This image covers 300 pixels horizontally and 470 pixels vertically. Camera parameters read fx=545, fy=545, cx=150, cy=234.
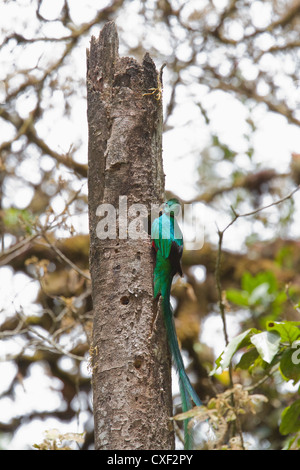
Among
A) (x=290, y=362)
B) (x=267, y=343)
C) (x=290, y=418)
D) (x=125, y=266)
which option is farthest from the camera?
(x=290, y=418)

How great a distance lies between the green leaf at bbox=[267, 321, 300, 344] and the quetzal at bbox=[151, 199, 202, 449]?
1.59 ft

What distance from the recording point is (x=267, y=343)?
2242 mm

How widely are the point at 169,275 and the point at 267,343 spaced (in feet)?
2.09

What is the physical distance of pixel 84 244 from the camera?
5156 millimetres

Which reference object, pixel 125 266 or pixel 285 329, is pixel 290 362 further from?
pixel 125 266

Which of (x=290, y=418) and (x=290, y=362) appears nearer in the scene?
(x=290, y=362)

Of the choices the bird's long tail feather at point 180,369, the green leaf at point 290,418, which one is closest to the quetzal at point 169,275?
the bird's long tail feather at point 180,369

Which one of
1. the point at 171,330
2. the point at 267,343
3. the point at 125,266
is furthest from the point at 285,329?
the point at 125,266

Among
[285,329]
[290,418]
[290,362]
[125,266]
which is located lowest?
[290,418]

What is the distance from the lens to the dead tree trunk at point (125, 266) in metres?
2.31

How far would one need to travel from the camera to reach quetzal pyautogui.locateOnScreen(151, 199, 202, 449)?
2.59m

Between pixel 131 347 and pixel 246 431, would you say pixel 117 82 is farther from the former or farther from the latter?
pixel 246 431

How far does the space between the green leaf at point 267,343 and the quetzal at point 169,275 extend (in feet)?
1.47

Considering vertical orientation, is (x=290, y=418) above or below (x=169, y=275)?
below
